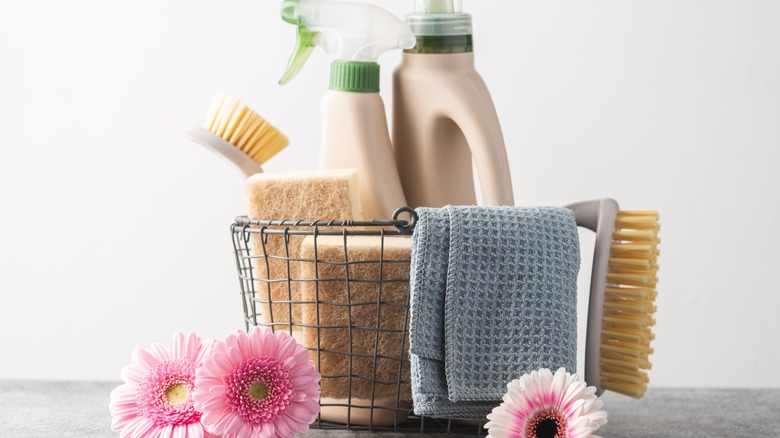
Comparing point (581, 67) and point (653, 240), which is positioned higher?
point (581, 67)

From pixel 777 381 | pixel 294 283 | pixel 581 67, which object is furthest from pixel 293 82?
pixel 777 381

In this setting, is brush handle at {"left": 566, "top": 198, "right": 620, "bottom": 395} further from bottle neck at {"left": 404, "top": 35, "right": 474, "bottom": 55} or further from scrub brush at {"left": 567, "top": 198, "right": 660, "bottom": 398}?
bottle neck at {"left": 404, "top": 35, "right": 474, "bottom": 55}

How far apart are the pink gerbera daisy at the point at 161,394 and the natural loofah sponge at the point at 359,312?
0.28ft

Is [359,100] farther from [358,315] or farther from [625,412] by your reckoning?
[625,412]

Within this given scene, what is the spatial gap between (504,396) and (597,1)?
0.65 m

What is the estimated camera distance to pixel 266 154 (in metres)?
0.77

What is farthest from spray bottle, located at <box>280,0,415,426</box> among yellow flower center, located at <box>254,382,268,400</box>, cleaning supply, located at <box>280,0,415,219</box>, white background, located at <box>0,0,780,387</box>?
white background, located at <box>0,0,780,387</box>

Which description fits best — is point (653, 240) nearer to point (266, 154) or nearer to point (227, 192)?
point (266, 154)

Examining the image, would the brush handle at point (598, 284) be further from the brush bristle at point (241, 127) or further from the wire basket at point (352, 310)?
the brush bristle at point (241, 127)

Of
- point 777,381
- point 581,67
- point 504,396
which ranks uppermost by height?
point 581,67

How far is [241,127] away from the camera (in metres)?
0.75

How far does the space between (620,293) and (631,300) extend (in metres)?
0.01

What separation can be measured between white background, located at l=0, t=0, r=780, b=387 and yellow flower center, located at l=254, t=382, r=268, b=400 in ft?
1.66

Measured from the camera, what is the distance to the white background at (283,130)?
1084mm
